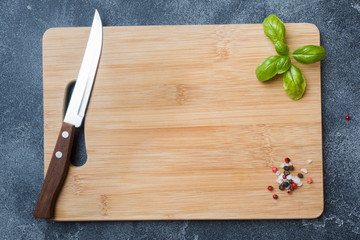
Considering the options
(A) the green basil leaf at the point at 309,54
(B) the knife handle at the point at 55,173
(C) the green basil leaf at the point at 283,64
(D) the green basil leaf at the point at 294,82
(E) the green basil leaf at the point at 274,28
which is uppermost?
(E) the green basil leaf at the point at 274,28

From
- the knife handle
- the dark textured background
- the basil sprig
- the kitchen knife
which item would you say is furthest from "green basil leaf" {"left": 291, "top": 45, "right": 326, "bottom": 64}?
the knife handle

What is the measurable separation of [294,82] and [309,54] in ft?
0.41

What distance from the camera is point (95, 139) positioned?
4.23 feet

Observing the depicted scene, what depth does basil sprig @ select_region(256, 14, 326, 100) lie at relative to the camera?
1.22m

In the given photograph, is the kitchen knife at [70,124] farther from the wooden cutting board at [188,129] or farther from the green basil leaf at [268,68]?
the green basil leaf at [268,68]

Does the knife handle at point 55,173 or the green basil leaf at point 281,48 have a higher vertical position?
the green basil leaf at point 281,48

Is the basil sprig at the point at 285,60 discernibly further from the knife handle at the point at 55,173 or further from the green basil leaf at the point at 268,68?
the knife handle at the point at 55,173

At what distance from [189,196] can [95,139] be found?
0.47 m

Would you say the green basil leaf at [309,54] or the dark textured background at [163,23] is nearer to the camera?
the green basil leaf at [309,54]

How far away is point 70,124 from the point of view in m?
1.27

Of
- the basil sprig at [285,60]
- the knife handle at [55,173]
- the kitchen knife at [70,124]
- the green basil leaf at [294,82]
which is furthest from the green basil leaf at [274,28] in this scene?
the knife handle at [55,173]

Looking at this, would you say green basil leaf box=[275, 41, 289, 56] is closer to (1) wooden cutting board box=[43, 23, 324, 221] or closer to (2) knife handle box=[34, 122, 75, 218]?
(1) wooden cutting board box=[43, 23, 324, 221]

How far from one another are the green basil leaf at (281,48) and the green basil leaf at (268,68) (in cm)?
2

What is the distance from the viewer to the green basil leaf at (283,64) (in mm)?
1218
